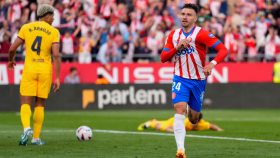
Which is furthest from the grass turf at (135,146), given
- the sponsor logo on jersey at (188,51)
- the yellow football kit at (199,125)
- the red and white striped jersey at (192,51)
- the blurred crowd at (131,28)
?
the blurred crowd at (131,28)

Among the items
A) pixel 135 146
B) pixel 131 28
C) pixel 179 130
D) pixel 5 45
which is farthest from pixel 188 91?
pixel 131 28

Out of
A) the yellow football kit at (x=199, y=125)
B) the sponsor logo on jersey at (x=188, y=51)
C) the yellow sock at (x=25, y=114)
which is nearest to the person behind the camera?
the sponsor logo on jersey at (x=188, y=51)

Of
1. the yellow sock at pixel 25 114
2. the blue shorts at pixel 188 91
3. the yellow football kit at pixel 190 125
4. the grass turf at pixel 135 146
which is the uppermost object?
the blue shorts at pixel 188 91

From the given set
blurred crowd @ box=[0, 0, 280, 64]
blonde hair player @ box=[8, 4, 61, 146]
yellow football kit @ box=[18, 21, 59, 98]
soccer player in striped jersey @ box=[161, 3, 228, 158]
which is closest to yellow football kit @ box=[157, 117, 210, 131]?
blonde hair player @ box=[8, 4, 61, 146]

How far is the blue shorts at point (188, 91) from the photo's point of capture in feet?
24.7

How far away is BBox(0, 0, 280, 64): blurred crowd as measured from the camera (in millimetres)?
21516

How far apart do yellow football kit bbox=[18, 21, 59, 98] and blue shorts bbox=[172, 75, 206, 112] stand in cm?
253

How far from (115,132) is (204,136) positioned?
217 cm

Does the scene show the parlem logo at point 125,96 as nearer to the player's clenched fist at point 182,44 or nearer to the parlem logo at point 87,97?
the parlem logo at point 87,97

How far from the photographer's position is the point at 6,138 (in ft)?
Answer: 33.7

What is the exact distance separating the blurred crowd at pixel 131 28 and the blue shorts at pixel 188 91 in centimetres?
1371

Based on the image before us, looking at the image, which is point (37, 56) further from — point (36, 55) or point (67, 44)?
point (67, 44)

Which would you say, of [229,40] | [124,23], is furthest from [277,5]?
[124,23]

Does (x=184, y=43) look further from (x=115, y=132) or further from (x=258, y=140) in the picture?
(x=115, y=132)
